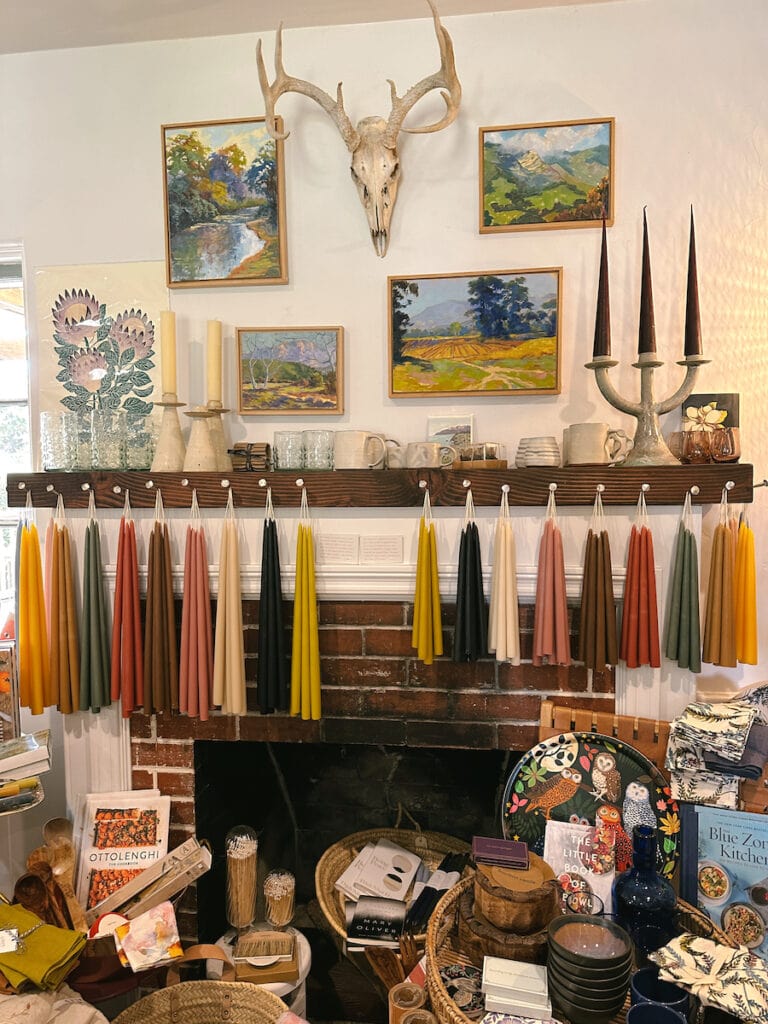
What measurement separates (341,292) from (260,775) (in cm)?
133

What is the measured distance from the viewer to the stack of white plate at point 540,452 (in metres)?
1.56

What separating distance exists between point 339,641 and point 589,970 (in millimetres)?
860

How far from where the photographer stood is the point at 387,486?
1579 mm

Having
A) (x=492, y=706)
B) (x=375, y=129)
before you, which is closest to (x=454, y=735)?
(x=492, y=706)

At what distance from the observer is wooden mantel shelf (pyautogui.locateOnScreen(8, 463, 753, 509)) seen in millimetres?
1484

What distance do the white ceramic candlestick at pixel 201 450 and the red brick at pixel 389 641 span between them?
0.57 meters

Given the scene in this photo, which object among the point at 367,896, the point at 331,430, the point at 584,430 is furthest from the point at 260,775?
the point at 584,430

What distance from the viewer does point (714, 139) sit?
1.61 m

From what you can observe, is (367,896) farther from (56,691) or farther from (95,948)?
(56,691)

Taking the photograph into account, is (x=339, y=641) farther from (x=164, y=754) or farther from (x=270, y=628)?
(x=164, y=754)

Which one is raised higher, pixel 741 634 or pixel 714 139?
pixel 714 139

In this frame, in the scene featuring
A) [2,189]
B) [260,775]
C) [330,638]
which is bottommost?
[260,775]

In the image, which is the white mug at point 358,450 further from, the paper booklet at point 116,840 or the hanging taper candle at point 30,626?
the paper booklet at point 116,840

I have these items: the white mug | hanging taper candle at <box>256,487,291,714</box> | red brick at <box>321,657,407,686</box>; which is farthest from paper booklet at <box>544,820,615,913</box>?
the white mug
